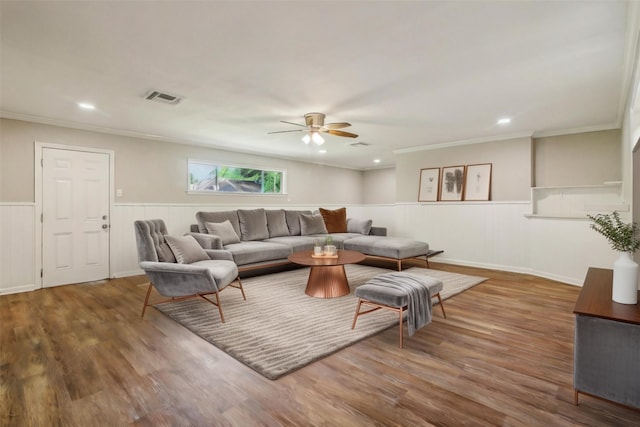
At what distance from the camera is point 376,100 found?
135 inches

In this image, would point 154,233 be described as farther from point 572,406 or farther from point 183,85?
point 572,406

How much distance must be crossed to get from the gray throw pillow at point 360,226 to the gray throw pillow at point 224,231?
2546mm

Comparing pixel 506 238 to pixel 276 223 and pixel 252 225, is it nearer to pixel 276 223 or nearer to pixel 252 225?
pixel 276 223

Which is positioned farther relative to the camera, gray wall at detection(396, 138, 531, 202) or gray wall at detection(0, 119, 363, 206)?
gray wall at detection(396, 138, 531, 202)

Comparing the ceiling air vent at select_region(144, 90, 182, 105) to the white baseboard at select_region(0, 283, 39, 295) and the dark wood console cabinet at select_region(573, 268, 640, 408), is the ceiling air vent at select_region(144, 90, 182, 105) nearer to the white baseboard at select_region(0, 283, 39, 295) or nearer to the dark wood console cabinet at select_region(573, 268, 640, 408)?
the white baseboard at select_region(0, 283, 39, 295)

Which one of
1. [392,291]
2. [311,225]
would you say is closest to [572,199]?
[392,291]

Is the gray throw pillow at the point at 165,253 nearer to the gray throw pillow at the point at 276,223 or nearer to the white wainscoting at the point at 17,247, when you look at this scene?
the white wainscoting at the point at 17,247

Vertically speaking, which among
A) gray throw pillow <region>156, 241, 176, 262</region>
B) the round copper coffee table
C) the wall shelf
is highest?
the wall shelf

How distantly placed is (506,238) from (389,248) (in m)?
2.09

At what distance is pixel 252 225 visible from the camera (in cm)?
541

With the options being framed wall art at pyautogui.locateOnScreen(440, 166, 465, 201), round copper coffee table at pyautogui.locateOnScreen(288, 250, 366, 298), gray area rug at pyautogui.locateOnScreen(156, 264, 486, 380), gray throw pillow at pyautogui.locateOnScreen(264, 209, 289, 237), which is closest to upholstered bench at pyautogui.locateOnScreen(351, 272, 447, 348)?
gray area rug at pyautogui.locateOnScreen(156, 264, 486, 380)

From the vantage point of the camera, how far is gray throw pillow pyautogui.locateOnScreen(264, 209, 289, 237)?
5.72 m

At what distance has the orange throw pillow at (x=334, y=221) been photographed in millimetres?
6453

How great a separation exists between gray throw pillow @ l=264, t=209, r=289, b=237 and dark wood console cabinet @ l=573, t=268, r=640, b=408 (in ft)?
15.3
